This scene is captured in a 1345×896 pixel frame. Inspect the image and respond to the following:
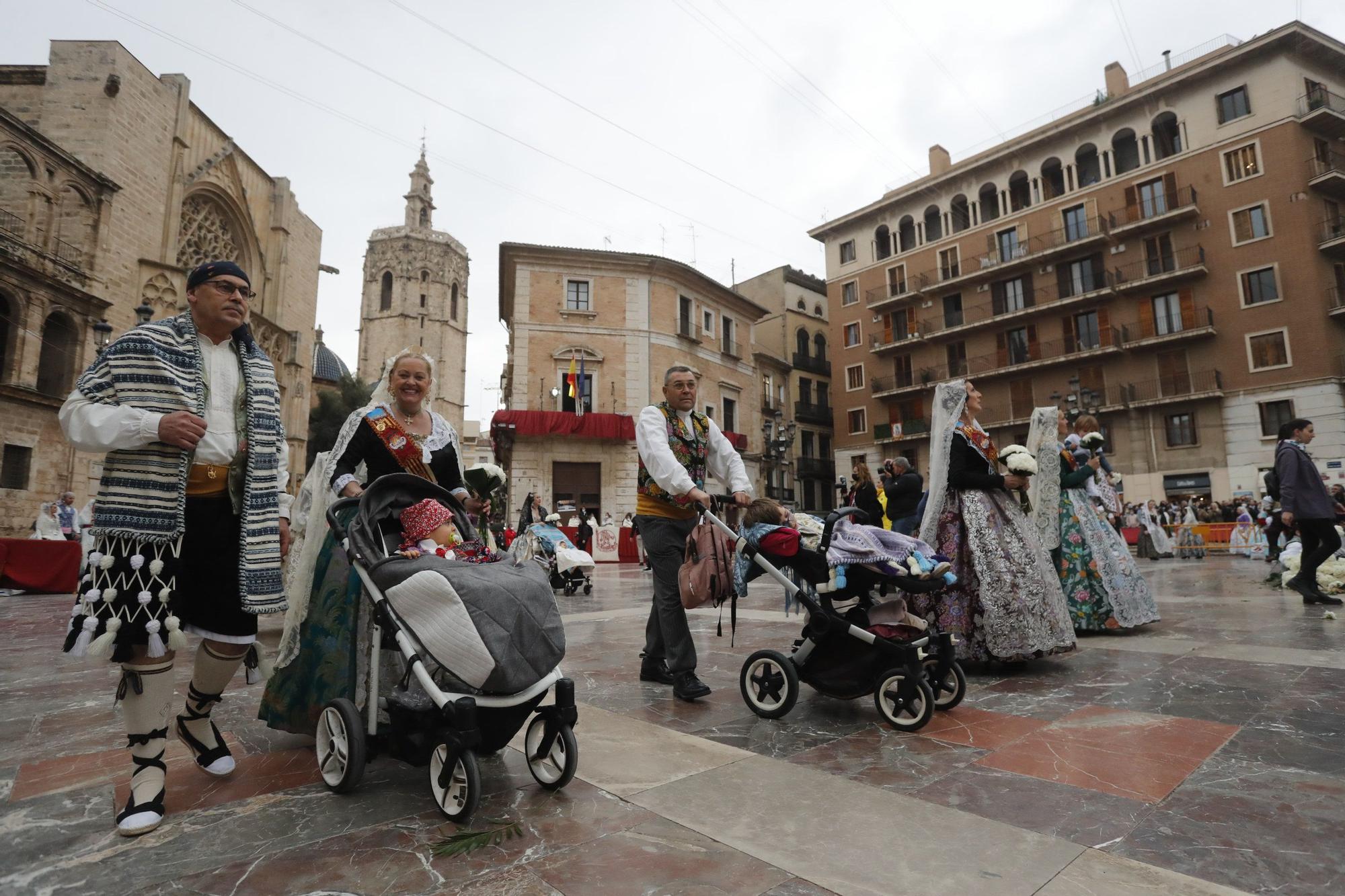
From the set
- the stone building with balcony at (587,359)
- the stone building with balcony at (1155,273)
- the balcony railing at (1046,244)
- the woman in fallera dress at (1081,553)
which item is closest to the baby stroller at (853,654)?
the woman in fallera dress at (1081,553)

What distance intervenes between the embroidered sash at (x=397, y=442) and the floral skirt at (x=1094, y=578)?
486 centimetres

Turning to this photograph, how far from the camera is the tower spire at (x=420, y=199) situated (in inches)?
2424

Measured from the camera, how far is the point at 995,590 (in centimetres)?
419

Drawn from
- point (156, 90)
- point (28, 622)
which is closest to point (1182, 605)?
point (28, 622)

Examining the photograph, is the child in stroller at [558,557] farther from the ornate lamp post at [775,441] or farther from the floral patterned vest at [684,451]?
the ornate lamp post at [775,441]

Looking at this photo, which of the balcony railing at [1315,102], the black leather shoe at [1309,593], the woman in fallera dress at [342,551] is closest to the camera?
the woman in fallera dress at [342,551]

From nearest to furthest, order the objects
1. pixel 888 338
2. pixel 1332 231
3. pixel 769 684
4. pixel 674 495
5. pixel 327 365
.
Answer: pixel 769 684 → pixel 674 495 → pixel 1332 231 → pixel 888 338 → pixel 327 365

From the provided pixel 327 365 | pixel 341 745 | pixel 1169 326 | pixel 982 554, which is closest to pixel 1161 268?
pixel 1169 326

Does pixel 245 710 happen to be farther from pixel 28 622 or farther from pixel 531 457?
pixel 531 457

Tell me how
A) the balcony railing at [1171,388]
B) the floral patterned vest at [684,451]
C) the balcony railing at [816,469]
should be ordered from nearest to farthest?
1. the floral patterned vest at [684,451]
2. the balcony railing at [1171,388]
3. the balcony railing at [816,469]

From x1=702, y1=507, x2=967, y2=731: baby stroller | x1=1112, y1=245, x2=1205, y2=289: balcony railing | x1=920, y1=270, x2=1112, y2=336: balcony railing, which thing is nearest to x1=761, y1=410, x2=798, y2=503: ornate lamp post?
x1=920, y1=270, x2=1112, y2=336: balcony railing

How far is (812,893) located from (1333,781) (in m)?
1.97

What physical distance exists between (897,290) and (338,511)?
120ft

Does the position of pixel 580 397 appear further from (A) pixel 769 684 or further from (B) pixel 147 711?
(B) pixel 147 711
